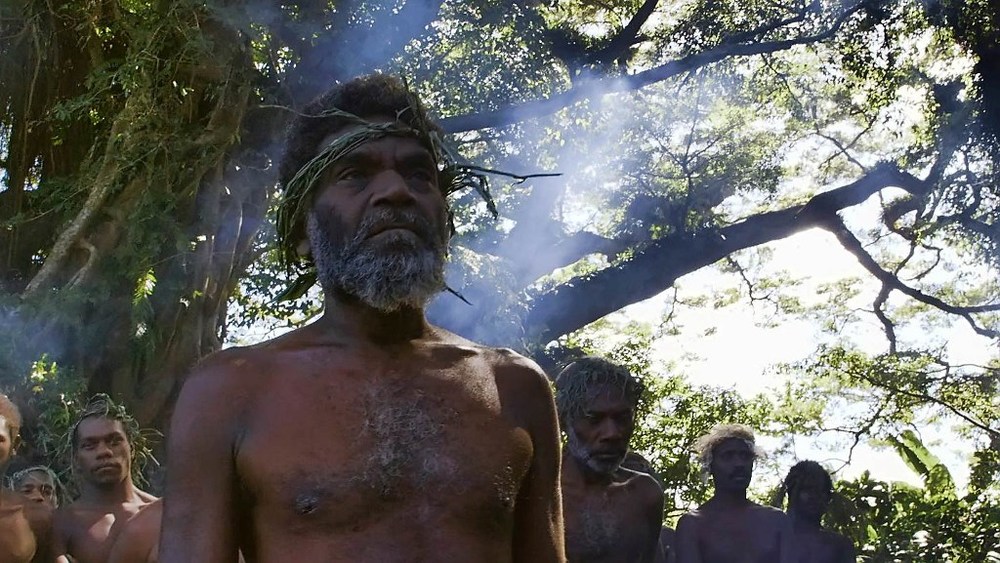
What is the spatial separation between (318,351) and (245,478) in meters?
0.26

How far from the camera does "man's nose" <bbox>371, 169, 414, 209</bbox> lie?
203 centimetres

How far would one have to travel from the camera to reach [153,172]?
9312 mm

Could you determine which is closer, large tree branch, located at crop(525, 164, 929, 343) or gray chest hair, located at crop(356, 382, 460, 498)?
gray chest hair, located at crop(356, 382, 460, 498)

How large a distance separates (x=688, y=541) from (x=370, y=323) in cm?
485

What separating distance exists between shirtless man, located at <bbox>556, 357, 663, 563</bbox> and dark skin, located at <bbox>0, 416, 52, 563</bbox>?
2238 mm

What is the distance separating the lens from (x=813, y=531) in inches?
281

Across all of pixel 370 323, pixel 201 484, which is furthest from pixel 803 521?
pixel 201 484

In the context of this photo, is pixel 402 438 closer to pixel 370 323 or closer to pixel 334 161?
pixel 370 323

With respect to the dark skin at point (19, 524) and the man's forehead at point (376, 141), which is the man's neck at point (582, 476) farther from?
the man's forehead at point (376, 141)

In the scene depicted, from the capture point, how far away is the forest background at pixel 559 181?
9.27 meters

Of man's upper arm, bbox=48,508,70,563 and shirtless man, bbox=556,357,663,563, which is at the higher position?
shirtless man, bbox=556,357,663,563

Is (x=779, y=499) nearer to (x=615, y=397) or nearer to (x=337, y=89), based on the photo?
(x=615, y=397)

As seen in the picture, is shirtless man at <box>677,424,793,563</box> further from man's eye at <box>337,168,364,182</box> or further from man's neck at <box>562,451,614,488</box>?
man's eye at <box>337,168,364,182</box>

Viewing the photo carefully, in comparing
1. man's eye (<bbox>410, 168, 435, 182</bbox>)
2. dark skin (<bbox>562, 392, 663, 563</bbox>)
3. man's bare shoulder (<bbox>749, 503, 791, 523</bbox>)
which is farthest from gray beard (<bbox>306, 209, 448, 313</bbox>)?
man's bare shoulder (<bbox>749, 503, 791, 523</bbox>)
